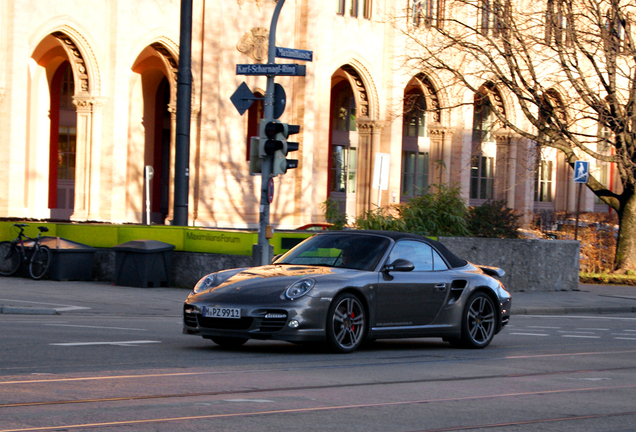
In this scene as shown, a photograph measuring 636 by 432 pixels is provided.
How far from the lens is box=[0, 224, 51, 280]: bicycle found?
2052cm

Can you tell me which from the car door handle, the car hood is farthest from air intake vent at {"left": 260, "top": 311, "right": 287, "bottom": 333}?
the car door handle

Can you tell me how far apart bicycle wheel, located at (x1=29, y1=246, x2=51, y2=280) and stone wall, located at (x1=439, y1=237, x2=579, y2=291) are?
27.8 ft

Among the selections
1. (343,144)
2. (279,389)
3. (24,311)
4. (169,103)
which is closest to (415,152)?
(343,144)

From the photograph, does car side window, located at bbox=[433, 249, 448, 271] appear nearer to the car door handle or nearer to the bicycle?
the car door handle

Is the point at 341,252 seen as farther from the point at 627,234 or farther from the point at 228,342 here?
the point at 627,234

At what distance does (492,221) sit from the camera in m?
22.4

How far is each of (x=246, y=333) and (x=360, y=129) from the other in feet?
118

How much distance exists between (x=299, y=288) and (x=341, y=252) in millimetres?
1137

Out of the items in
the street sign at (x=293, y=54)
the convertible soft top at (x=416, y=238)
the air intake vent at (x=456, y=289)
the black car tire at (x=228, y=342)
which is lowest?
the black car tire at (x=228, y=342)

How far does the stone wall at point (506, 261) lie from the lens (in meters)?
20.2

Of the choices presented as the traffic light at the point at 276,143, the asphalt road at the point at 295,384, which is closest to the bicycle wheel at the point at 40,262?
the traffic light at the point at 276,143

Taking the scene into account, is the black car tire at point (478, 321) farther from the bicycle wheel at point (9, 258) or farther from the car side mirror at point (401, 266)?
the bicycle wheel at point (9, 258)

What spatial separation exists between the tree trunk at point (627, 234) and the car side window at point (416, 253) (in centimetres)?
1802

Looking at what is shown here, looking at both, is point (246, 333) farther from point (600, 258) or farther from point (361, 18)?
point (361, 18)
